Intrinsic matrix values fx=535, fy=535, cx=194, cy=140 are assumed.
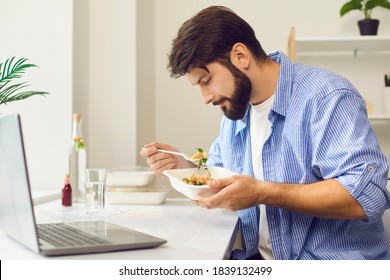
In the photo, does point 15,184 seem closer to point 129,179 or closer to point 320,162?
point 320,162

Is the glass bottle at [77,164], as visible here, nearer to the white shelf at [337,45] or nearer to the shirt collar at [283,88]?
the shirt collar at [283,88]

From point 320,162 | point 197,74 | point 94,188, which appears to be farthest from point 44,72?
point 320,162

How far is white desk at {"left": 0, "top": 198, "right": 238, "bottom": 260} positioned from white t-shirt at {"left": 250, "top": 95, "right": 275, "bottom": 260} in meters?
0.08

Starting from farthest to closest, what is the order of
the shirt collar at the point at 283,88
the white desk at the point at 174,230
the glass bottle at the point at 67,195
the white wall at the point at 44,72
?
the white wall at the point at 44,72, the glass bottle at the point at 67,195, the shirt collar at the point at 283,88, the white desk at the point at 174,230

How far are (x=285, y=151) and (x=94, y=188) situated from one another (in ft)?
1.73

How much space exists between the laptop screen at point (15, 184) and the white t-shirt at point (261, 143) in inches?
24.3

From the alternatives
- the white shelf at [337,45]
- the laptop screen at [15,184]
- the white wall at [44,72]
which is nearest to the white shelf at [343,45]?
the white shelf at [337,45]

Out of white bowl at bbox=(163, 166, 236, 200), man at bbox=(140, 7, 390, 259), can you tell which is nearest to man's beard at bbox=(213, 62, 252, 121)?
man at bbox=(140, 7, 390, 259)

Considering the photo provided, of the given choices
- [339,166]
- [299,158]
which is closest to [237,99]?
[299,158]

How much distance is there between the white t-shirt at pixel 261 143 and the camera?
1304 mm

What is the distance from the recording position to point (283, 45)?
8.30 feet

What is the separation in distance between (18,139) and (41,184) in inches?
52.7

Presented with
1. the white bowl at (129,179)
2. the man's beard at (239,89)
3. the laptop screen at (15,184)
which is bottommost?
the white bowl at (129,179)

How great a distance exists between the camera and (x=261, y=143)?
1354 millimetres
